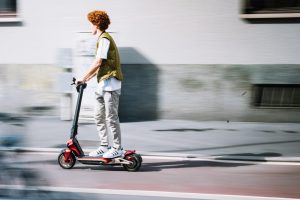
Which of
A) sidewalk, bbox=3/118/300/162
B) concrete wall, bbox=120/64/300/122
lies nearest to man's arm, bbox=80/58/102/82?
sidewalk, bbox=3/118/300/162

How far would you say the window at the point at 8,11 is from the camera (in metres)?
10.9

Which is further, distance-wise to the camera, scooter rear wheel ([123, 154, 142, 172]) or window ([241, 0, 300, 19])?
window ([241, 0, 300, 19])

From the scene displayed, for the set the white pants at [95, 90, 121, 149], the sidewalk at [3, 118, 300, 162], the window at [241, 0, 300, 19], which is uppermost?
the window at [241, 0, 300, 19]

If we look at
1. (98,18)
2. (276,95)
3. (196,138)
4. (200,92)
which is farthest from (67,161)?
(276,95)

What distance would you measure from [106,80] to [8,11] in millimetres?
5398

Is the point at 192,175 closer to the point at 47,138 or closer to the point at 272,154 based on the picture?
the point at 272,154

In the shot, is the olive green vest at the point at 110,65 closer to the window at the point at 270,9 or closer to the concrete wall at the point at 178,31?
the concrete wall at the point at 178,31

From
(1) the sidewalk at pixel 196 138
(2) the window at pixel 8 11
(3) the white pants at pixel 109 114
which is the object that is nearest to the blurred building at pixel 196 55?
(1) the sidewalk at pixel 196 138

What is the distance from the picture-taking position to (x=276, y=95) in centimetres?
1015

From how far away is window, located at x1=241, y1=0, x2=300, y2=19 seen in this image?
9883 millimetres

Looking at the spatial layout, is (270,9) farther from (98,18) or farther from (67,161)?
(67,161)

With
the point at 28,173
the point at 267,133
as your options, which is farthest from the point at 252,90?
the point at 28,173

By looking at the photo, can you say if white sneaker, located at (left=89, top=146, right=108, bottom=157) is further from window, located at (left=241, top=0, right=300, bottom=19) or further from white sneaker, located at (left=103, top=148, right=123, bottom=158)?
window, located at (left=241, top=0, right=300, bottom=19)

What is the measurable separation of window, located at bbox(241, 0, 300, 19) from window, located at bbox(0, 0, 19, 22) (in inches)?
182
